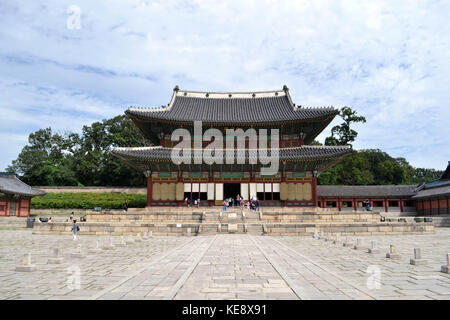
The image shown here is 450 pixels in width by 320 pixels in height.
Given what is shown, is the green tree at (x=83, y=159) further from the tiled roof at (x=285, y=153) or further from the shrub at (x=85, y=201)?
the tiled roof at (x=285, y=153)

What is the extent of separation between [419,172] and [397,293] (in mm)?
113339

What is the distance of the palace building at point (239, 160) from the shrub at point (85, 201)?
1285 centimetres

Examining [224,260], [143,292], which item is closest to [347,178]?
[224,260]

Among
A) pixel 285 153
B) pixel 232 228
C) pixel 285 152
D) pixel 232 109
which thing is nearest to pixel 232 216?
pixel 232 228

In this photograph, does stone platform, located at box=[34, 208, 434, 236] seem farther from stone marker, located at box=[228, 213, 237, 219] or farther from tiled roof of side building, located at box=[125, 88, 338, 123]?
tiled roof of side building, located at box=[125, 88, 338, 123]

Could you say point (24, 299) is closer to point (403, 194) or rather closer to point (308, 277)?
point (308, 277)

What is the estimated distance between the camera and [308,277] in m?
7.79

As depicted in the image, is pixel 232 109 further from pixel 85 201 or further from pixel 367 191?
pixel 85 201

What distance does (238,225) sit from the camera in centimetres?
2158

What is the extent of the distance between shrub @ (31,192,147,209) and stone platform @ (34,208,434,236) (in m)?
18.3

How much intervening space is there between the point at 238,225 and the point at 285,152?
13.7 m

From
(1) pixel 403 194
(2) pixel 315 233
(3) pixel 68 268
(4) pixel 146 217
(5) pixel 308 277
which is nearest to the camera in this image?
(5) pixel 308 277

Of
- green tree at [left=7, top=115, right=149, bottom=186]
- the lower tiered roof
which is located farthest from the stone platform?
green tree at [left=7, top=115, right=149, bottom=186]

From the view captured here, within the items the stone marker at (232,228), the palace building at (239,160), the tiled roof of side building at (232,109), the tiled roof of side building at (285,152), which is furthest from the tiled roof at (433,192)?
the stone marker at (232,228)
